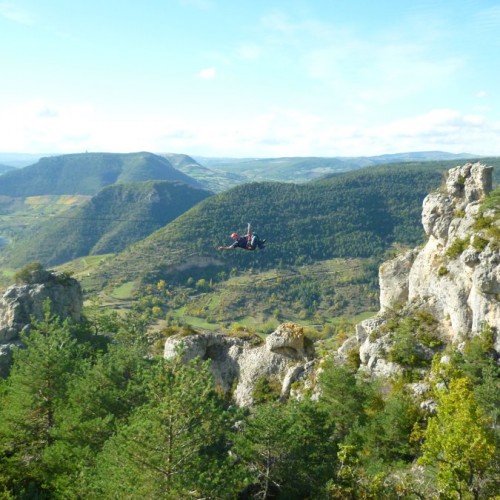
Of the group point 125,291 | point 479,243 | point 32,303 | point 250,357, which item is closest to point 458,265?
point 479,243

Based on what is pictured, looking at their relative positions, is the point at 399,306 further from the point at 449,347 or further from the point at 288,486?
the point at 288,486

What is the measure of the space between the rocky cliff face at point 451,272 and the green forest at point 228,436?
11.1 ft

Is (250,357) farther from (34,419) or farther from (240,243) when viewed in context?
(34,419)

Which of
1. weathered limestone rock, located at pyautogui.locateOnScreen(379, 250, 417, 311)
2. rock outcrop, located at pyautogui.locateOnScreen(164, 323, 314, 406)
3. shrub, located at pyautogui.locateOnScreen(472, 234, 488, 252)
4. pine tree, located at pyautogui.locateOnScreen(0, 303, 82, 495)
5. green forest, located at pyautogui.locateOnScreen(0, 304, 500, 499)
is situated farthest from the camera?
weathered limestone rock, located at pyautogui.locateOnScreen(379, 250, 417, 311)

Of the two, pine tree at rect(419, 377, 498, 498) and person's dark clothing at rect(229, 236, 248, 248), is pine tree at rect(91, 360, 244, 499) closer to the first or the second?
pine tree at rect(419, 377, 498, 498)

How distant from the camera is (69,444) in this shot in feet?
87.8

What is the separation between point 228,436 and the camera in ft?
86.4

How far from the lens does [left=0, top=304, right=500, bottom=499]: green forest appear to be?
2172 centimetres

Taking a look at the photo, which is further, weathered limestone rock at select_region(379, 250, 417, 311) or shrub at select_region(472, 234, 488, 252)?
weathered limestone rock at select_region(379, 250, 417, 311)

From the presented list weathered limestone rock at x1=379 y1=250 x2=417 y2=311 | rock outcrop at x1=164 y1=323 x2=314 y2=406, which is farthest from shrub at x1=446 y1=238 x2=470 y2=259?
rock outcrop at x1=164 y1=323 x2=314 y2=406

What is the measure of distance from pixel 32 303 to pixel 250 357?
33762 millimetres

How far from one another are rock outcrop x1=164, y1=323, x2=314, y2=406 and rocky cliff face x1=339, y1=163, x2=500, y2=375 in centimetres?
629

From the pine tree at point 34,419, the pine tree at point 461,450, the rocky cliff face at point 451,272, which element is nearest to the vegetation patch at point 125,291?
the rocky cliff face at point 451,272

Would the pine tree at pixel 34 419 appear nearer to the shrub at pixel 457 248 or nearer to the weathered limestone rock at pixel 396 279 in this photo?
the shrub at pixel 457 248
